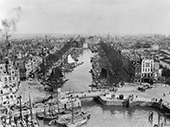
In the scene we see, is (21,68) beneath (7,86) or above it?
above

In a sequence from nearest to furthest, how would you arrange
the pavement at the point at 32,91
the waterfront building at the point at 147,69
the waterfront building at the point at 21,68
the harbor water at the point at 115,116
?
the harbor water at the point at 115,116, the pavement at the point at 32,91, the waterfront building at the point at 147,69, the waterfront building at the point at 21,68

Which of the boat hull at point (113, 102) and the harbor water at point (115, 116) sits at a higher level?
the boat hull at point (113, 102)

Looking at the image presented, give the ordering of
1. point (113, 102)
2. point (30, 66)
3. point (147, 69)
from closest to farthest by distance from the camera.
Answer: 1. point (113, 102)
2. point (147, 69)
3. point (30, 66)

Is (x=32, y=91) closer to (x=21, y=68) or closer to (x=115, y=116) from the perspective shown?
(x=21, y=68)

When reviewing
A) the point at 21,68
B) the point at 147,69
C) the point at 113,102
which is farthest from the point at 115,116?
the point at 21,68

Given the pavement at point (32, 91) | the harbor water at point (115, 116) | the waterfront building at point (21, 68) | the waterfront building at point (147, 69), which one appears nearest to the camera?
the harbor water at point (115, 116)

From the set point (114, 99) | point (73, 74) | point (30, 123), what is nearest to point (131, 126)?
point (114, 99)

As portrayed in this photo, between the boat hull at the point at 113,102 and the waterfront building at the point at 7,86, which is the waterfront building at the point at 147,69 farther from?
the waterfront building at the point at 7,86

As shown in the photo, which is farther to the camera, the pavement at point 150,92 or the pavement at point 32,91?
the pavement at point 150,92

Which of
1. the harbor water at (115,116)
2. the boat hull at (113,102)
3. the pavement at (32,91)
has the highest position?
the pavement at (32,91)

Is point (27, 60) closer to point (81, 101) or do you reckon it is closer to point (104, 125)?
point (81, 101)

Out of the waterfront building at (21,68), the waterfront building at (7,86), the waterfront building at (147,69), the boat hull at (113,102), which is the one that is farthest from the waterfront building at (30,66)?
the waterfront building at (147,69)

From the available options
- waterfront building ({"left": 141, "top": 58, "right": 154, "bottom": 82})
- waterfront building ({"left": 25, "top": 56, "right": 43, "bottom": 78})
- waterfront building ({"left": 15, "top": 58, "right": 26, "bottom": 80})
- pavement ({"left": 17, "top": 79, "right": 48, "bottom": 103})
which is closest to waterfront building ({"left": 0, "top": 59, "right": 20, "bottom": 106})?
pavement ({"left": 17, "top": 79, "right": 48, "bottom": 103})
